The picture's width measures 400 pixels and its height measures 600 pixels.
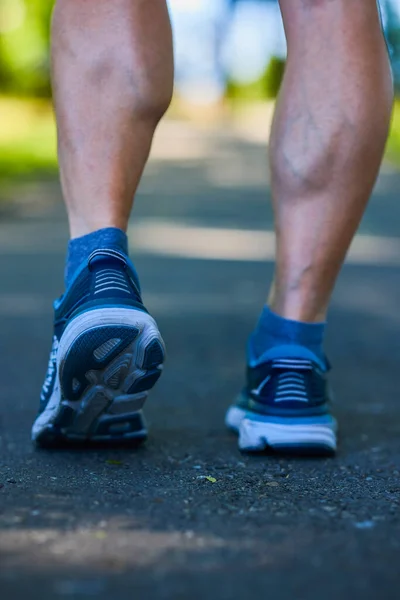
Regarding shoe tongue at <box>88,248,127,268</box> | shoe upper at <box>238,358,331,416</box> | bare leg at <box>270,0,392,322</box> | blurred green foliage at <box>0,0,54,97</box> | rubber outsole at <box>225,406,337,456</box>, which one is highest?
bare leg at <box>270,0,392,322</box>

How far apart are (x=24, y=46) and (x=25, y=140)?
15629 millimetres

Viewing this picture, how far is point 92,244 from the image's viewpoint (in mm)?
1879

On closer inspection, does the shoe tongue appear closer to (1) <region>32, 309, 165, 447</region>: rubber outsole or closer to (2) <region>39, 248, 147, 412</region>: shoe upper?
(2) <region>39, 248, 147, 412</region>: shoe upper

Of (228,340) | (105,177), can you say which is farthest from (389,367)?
(105,177)

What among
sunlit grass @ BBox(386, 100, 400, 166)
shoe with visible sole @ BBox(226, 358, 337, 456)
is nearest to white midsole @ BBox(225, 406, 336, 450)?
shoe with visible sole @ BBox(226, 358, 337, 456)

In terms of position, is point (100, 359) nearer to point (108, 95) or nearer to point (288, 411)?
point (288, 411)

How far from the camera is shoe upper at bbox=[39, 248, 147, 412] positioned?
5.85 ft

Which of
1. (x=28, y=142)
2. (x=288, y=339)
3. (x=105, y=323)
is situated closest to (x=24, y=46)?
(x=28, y=142)

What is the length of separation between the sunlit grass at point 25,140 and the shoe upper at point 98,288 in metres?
10.2

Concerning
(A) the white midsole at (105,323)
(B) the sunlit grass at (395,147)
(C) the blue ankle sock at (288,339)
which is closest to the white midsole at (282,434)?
(C) the blue ankle sock at (288,339)

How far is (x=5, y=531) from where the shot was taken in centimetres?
134

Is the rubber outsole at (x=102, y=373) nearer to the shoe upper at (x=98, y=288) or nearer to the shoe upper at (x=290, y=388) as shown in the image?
the shoe upper at (x=98, y=288)

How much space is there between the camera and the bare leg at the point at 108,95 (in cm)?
192

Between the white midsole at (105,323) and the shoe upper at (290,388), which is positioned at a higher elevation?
the white midsole at (105,323)
